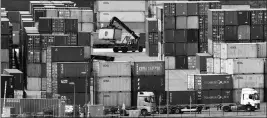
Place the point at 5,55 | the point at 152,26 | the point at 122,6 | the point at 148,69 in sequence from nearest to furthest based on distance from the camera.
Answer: the point at 148,69 → the point at 5,55 → the point at 152,26 → the point at 122,6

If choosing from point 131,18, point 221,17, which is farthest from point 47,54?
point 131,18

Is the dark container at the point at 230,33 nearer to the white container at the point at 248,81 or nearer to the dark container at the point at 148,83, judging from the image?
the white container at the point at 248,81

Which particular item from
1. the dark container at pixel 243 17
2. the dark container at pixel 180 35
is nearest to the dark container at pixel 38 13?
the dark container at pixel 180 35

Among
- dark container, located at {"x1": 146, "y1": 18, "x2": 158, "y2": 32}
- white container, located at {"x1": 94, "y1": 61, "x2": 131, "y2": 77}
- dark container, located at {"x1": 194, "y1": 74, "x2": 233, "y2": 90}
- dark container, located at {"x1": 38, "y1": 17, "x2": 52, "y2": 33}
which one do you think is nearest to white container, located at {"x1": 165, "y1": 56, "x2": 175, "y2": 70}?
dark container, located at {"x1": 146, "y1": 18, "x2": 158, "y2": 32}

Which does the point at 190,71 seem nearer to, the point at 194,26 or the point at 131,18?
the point at 194,26

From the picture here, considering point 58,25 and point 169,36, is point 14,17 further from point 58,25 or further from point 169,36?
point 58,25

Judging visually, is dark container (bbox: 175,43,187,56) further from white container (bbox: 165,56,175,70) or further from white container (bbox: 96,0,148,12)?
white container (bbox: 96,0,148,12)

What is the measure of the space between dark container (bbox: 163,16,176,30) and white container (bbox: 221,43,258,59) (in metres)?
16.7

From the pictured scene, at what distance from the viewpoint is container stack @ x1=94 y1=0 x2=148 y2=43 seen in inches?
4375

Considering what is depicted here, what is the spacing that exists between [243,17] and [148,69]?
14.7 metres

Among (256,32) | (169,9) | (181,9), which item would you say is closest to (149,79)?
(256,32)

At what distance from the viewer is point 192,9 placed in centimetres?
7612

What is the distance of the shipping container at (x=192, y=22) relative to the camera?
76188mm

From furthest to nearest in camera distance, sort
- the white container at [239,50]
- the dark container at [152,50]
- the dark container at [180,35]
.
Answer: the dark container at [152,50], the dark container at [180,35], the white container at [239,50]
